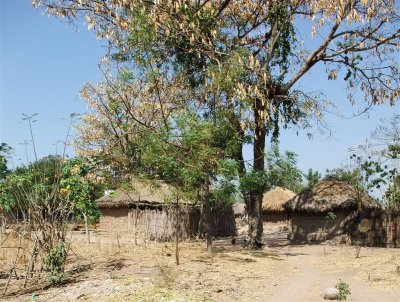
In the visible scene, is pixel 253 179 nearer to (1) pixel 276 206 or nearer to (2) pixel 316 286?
(2) pixel 316 286

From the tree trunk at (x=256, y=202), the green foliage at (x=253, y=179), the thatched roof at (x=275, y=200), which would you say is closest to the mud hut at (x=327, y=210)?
the tree trunk at (x=256, y=202)

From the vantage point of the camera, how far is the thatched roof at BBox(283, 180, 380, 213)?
2088cm

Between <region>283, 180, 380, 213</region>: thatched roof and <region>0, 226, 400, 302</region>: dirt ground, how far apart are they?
5.23m

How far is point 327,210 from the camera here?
20938 millimetres

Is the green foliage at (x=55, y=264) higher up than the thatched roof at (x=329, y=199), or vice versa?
the thatched roof at (x=329, y=199)

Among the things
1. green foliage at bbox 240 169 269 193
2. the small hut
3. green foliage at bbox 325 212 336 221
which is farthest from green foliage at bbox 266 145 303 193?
the small hut

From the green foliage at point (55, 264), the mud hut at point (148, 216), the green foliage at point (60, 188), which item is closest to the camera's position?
the green foliage at point (55, 264)

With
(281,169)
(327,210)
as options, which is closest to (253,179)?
(281,169)

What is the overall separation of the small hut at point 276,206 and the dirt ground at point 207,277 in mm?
19523

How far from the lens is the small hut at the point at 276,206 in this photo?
35.5 m

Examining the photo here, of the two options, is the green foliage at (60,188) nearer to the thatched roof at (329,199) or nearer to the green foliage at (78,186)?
the green foliage at (78,186)

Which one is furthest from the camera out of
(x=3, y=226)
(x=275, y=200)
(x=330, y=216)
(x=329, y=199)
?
(x=275, y=200)

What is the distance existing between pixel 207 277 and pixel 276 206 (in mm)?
25386

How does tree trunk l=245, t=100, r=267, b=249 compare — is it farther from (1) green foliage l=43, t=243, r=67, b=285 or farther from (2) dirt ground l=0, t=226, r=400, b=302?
(1) green foliage l=43, t=243, r=67, b=285
